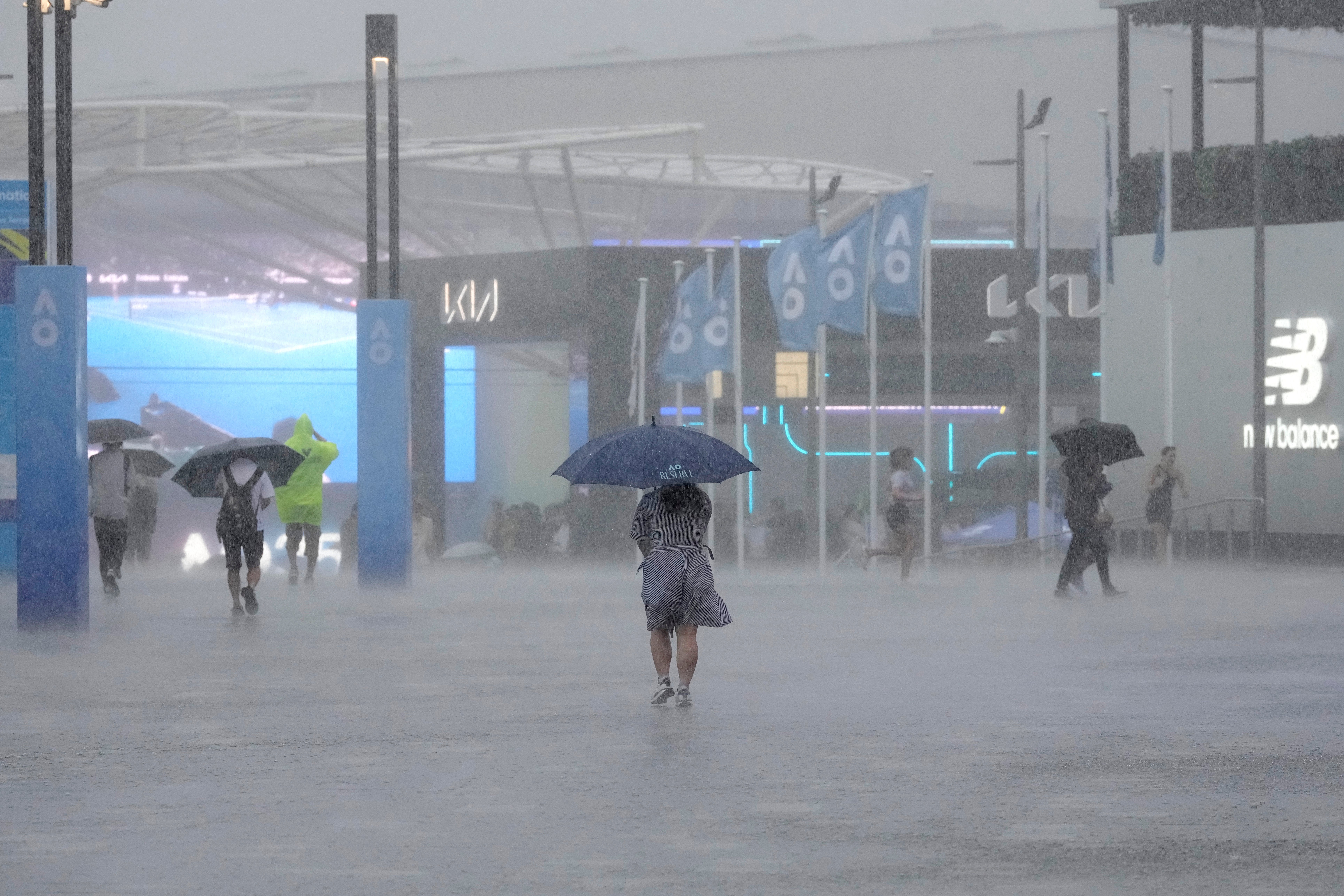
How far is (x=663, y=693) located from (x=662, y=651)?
270 mm

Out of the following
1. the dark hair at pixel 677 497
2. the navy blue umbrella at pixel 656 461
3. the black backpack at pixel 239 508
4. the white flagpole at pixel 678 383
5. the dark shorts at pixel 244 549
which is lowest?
the dark shorts at pixel 244 549

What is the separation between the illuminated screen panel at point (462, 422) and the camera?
169 feet

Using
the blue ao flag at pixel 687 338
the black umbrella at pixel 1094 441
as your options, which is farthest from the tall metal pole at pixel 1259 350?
the black umbrella at pixel 1094 441

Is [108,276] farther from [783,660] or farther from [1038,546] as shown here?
[783,660]

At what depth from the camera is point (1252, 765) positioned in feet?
28.6

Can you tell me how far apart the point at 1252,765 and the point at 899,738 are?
64.9 inches

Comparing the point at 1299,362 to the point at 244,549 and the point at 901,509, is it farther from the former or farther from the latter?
the point at 244,549

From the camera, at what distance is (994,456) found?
131ft

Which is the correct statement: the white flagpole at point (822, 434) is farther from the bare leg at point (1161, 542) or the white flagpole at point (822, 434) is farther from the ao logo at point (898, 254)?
the bare leg at point (1161, 542)

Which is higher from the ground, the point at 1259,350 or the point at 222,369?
the point at 222,369

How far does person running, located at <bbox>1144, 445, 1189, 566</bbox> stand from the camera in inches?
937

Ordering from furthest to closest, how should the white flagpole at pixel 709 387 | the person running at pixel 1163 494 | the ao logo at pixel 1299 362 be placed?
the white flagpole at pixel 709 387
the ao logo at pixel 1299 362
the person running at pixel 1163 494

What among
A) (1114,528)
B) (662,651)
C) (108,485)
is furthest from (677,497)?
(1114,528)

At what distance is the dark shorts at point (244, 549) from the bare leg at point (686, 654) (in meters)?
7.41
